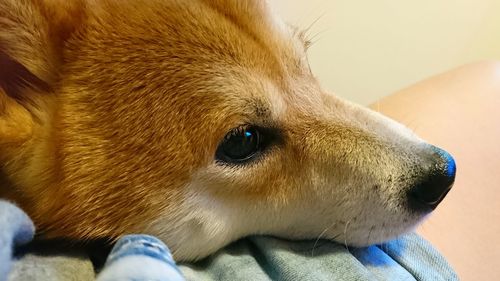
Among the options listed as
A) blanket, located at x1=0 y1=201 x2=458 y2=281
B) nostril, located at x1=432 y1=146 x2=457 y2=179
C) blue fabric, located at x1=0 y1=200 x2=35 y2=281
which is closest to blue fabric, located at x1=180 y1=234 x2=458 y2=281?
blanket, located at x1=0 y1=201 x2=458 y2=281

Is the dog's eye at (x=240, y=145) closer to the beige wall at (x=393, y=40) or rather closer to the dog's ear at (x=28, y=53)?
the dog's ear at (x=28, y=53)

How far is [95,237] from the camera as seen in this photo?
2.69 ft

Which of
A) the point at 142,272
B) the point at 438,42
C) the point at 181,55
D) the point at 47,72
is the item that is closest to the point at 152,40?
the point at 181,55

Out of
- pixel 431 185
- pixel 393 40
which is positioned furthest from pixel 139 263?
pixel 393 40

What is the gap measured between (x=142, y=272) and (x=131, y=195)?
0.27 meters

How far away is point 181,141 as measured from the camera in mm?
846

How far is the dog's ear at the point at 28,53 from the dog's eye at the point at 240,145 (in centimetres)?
26

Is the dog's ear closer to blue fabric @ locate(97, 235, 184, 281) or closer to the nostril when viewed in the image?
blue fabric @ locate(97, 235, 184, 281)

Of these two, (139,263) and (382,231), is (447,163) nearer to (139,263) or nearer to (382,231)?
(382,231)

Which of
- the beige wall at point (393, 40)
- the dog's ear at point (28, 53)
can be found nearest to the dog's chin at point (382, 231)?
the dog's ear at point (28, 53)

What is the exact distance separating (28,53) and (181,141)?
242mm

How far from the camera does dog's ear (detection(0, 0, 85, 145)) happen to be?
820mm

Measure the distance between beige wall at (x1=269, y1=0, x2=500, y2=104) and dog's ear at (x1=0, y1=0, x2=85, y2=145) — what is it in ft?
5.14

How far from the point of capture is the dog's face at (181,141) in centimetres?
83
